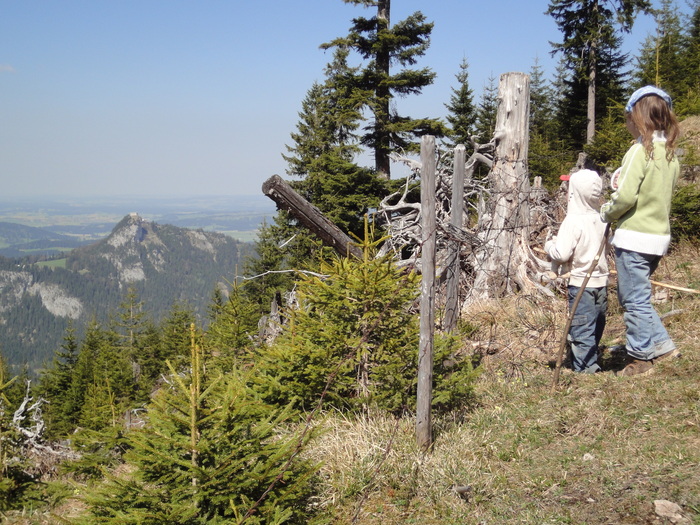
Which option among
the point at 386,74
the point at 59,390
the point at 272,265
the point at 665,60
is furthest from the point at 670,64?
the point at 59,390

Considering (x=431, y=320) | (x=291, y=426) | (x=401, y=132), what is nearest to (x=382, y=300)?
(x=431, y=320)

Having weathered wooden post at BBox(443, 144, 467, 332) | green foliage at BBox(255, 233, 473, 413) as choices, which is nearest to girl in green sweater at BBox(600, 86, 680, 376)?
weathered wooden post at BBox(443, 144, 467, 332)

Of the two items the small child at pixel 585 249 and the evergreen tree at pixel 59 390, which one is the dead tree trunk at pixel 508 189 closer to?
the small child at pixel 585 249

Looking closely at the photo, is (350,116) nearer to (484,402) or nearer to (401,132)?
(401,132)

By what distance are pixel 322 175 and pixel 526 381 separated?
547 inches

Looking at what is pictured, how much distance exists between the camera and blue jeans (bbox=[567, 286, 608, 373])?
4672 mm

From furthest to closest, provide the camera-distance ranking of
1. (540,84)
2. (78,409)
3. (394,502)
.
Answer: (540,84) → (78,409) → (394,502)

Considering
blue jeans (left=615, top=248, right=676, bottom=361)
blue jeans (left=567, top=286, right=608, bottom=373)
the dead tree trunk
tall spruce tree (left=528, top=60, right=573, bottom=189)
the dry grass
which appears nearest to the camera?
the dry grass

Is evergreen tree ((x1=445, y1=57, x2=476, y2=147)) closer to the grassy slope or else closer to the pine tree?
the pine tree

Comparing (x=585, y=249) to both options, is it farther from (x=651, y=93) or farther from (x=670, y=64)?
(x=670, y=64)

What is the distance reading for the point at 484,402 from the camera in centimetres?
483

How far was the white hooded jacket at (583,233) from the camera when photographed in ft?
15.0

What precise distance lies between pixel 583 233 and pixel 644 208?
578 millimetres

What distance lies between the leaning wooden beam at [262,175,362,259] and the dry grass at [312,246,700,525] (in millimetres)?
1870
